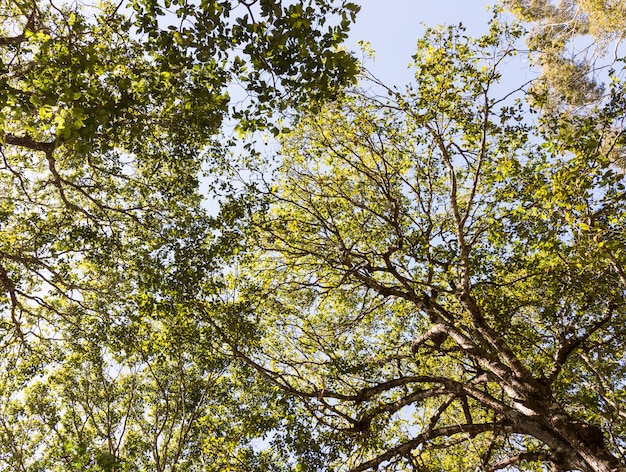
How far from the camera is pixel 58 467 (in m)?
15.4

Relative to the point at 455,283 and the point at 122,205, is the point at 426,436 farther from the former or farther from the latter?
the point at 122,205

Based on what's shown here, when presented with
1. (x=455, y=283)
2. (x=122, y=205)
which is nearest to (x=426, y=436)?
(x=455, y=283)

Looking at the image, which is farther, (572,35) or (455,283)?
(572,35)

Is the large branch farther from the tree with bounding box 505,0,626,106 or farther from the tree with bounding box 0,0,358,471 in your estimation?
the tree with bounding box 505,0,626,106

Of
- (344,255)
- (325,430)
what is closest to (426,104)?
(344,255)

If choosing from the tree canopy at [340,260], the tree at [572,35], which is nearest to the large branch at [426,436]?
the tree canopy at [340,260]

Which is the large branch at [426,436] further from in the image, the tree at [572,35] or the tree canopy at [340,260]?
the tree at [572,35]

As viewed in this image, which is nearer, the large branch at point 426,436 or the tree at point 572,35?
the large branch at point 426,436

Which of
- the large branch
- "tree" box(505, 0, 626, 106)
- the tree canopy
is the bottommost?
the large branch

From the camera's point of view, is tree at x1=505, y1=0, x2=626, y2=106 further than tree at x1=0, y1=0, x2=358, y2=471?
Yes

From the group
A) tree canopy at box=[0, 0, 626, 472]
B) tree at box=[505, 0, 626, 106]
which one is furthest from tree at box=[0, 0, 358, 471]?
tree at box=[505, 0, 626, 106]

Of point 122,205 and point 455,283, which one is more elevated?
point 122,205

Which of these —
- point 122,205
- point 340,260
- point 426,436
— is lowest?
point 426,436

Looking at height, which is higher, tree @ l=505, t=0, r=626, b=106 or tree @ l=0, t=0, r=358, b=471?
tree @ l=505, t=0, r=626, b=106
